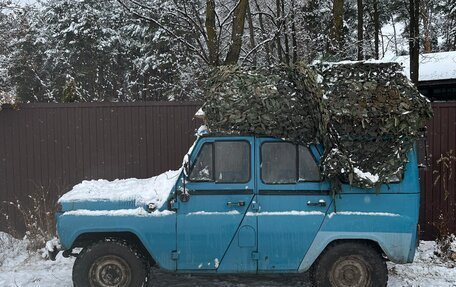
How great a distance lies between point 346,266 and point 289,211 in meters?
0.86

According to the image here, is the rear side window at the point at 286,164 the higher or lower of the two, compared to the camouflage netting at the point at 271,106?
lower

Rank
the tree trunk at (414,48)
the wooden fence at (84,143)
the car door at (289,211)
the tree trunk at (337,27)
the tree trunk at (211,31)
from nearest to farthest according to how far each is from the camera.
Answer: the car door at (289,211) → the wooden fence at (84,143) → the tree trunk at (211,31) → the tree trunk at (337,27) → the tree trunk at (414,48)

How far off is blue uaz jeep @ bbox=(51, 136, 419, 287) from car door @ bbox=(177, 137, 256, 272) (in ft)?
0.03

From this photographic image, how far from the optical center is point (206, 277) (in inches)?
239

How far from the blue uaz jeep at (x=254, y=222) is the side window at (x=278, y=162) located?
0.04 ft

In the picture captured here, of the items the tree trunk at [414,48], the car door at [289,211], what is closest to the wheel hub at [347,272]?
the car door at [289,211]

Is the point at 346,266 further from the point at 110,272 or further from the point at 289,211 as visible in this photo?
the point at 110,272

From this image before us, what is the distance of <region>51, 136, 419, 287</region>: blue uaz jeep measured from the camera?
494 cm

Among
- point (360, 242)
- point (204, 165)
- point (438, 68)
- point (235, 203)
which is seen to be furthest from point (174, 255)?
point (438, 68)

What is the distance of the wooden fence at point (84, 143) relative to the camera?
25.8 ft

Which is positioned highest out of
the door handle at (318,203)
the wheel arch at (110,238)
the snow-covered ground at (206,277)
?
the door handle at (318,203)

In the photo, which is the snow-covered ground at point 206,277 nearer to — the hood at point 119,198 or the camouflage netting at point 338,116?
the hood at point 119,198

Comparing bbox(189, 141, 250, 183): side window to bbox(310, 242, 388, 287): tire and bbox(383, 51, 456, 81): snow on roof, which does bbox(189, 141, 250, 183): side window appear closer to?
bbox(310, 242, 388, 287): tire

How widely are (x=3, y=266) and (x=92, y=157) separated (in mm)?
2189
